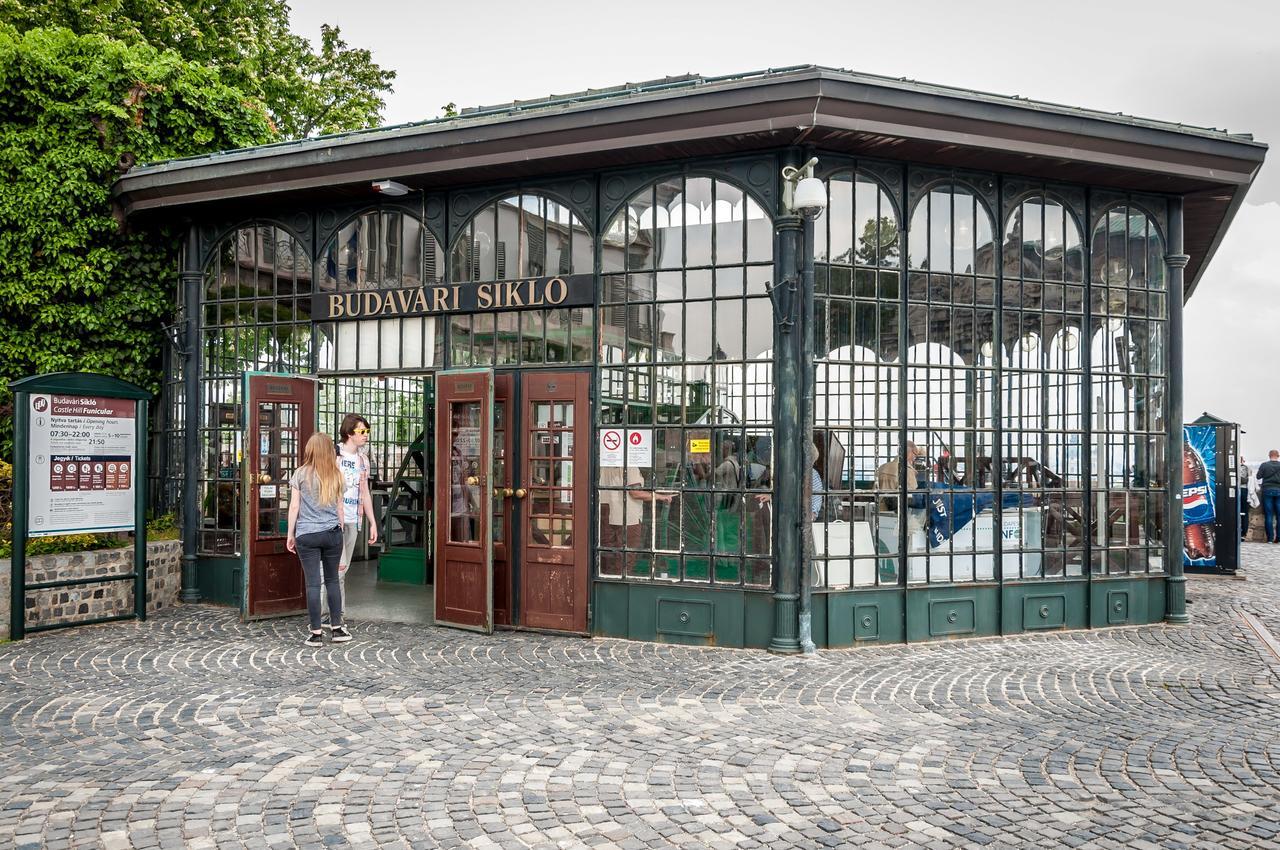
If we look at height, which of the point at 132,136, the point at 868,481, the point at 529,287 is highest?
the point at 132,136

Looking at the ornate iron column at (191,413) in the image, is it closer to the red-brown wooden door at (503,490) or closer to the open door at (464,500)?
the open door at (464,500)

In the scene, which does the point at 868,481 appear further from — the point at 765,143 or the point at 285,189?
the point at 285,189

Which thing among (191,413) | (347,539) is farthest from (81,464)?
(347,539)

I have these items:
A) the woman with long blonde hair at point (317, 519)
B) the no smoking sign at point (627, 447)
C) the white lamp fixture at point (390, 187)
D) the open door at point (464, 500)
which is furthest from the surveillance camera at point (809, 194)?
the woman with long blonde hair at point (317, 519)

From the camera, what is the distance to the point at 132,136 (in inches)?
440

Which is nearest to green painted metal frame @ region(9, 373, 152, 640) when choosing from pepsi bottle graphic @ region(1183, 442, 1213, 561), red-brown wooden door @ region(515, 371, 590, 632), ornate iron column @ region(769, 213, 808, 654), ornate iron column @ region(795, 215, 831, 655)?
red-brown wooden door @ region(515, 371, 590, 632)

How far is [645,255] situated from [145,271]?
6.47m

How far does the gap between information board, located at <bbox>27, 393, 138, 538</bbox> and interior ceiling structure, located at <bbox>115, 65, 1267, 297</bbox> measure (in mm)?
2543

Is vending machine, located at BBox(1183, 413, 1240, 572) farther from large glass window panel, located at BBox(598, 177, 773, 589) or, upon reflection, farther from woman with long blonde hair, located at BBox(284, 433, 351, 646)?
woman with long blonde hair, located at BBox(284, 433, 351, 646)

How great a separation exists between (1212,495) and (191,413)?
1353 centimetres

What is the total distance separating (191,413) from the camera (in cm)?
1039

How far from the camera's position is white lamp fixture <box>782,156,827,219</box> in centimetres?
712

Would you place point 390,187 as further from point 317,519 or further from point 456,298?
point 317,519

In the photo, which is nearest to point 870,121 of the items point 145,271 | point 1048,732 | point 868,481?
point 868,481
